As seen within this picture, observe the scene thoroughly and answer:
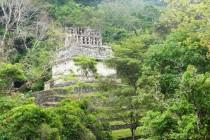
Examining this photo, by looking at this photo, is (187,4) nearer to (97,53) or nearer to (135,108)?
(135,108)

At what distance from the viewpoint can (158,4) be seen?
238 ft

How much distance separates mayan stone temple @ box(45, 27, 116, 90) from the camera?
107ft

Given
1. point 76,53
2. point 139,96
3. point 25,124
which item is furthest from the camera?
point 76,53

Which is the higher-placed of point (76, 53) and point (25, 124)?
point (76, 53)

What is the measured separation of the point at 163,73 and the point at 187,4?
351cm

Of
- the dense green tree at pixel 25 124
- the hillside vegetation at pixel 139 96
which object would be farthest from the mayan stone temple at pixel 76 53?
the dense green tree at pixel 25 124

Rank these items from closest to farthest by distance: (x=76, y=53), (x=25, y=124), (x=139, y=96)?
1. (x=25, y=124)
2. (x=139, y=96)
3. (x=76, y=53)

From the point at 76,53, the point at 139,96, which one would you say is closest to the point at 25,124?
the point at 139,96

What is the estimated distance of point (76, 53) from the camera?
33.3 metres

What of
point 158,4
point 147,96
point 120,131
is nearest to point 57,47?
point 120,131

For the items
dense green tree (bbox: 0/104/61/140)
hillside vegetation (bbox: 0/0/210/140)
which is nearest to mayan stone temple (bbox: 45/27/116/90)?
hillside vegetation (bbox: 0/0/210/140)

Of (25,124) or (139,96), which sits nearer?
(25,124)

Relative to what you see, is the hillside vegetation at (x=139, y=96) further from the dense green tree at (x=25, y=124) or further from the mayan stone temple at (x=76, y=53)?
the mayan stone temple at (x=76, y=53)

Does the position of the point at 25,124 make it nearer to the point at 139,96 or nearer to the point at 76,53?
the point at 139,96
